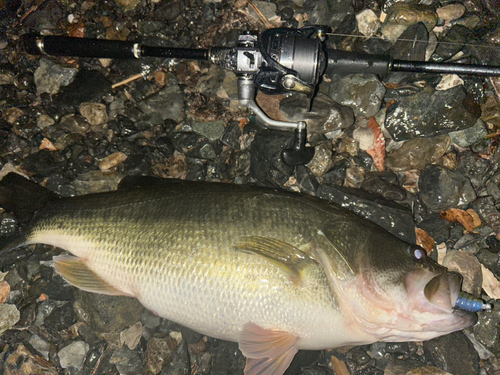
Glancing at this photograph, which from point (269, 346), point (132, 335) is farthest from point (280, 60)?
point (132, 335)

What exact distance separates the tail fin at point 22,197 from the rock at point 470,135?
4074 mm

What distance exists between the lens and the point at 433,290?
211 cm

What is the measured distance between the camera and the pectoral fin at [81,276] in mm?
2768

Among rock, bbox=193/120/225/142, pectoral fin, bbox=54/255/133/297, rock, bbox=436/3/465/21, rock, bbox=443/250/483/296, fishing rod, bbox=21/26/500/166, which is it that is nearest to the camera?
fishing rod, bbox=21/26/500/166

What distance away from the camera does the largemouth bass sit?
220cm

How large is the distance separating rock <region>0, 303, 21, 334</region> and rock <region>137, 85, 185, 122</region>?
2505 mm

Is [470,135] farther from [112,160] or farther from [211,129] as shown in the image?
[112,160]

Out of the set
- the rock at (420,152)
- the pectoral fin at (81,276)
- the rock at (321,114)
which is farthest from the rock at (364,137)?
the pectoral fin at (81,276)

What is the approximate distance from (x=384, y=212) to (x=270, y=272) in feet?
4.42

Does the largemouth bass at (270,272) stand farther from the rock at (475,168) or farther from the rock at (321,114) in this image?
the rock at (475,168)

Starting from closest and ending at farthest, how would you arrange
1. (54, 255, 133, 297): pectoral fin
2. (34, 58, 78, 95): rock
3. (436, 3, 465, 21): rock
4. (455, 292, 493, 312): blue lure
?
1. (455, 292, 493, 312): blue lure
2. (54, 255, 133, 297): pectoral fin
3. (436, 3, 465, 21): rock
4. (34, 58, 78, 95): rock

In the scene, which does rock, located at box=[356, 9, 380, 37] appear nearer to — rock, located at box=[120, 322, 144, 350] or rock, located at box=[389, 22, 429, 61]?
rock, located at box=[389, 22, 429, 61]

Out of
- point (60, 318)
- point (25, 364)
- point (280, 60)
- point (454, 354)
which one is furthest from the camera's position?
point (60, 318)

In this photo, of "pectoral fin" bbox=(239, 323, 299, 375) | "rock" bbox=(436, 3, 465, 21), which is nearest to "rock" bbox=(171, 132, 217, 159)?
"pectoral fin" bbox=(239, 323, 299, 375)
